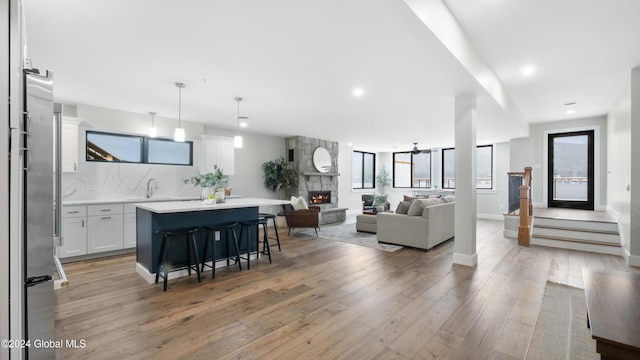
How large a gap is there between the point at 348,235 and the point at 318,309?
3.59 meters

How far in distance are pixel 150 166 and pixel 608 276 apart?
656cm

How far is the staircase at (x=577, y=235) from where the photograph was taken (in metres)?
4.90

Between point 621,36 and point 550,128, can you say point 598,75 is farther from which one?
point 550,128

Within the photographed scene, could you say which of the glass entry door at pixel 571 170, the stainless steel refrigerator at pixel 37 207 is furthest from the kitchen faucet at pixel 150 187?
the glass entry door at pixel 571 170

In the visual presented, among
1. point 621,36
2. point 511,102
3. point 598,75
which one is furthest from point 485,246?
point 621,36

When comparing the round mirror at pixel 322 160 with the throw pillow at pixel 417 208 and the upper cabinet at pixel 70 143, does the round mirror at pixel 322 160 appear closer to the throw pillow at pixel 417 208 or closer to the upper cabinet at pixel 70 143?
the throw pillow at pixel 417 208

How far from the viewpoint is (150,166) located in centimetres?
562

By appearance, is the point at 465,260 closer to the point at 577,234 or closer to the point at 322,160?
the point at 577,234

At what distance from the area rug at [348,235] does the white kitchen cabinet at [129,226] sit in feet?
10.4

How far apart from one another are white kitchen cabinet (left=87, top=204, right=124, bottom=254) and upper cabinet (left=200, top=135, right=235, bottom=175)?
1832mm

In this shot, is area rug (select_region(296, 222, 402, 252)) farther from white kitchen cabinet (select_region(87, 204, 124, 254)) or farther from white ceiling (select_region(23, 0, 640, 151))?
white kitchen cabinet (select_region(87, 204, 124, 254))

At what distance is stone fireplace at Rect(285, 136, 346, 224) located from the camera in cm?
795

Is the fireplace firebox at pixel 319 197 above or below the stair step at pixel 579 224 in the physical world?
above

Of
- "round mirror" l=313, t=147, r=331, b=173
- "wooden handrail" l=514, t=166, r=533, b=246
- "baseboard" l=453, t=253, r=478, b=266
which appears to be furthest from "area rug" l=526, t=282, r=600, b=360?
"round mirror" l=313, t=147, r=331, b=173
